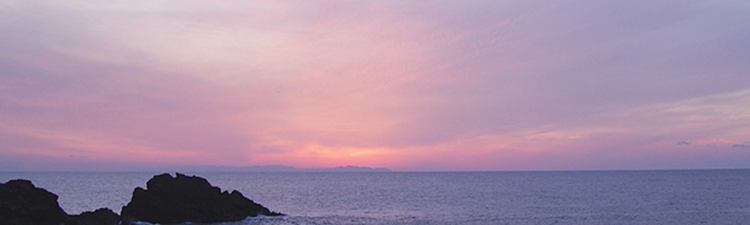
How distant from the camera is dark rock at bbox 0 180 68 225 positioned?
54.4m

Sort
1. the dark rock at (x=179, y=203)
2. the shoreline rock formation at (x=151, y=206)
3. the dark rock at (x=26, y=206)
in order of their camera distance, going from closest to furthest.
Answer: the dark rock at (x=26, y=206), the shoreline rock formation at (x=151, y=206), the dark rock at (x=179, y=203)

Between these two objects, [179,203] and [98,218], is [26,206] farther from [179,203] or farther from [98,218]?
[179,203]

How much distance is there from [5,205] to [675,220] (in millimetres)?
62860

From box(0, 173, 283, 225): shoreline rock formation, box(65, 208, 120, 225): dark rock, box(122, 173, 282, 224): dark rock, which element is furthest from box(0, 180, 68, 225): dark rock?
box(122, 173, 282, 224): dark rock

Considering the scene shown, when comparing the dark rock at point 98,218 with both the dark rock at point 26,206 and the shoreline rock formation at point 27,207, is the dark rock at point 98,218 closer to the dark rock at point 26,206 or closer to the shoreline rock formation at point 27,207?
the shoreline rock formation at point 27,207

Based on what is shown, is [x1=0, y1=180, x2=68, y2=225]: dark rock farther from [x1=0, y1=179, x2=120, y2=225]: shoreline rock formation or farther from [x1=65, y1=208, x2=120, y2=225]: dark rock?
[x1=65, y1=208, x2=120, y2=225]: dark rock

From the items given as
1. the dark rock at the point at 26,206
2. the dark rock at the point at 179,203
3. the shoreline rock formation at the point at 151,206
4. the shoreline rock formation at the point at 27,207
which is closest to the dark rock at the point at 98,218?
the shoreline rock formation at the point at 151,206

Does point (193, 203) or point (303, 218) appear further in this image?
point (303, 218)

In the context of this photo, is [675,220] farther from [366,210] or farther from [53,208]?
[53,208]

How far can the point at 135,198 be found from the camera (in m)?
70.7

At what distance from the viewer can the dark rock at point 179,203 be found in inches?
2739

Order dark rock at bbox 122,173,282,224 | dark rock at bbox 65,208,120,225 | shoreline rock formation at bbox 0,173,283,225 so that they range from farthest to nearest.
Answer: dark rock at bbox 122,173,282,224, dark rock at bbox 65,208,120,225, shoreline rock formation at bbox 0,173,283,225

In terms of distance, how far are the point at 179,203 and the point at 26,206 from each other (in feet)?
56.9

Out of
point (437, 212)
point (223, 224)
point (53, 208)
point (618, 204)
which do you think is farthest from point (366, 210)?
point (53, 208)
